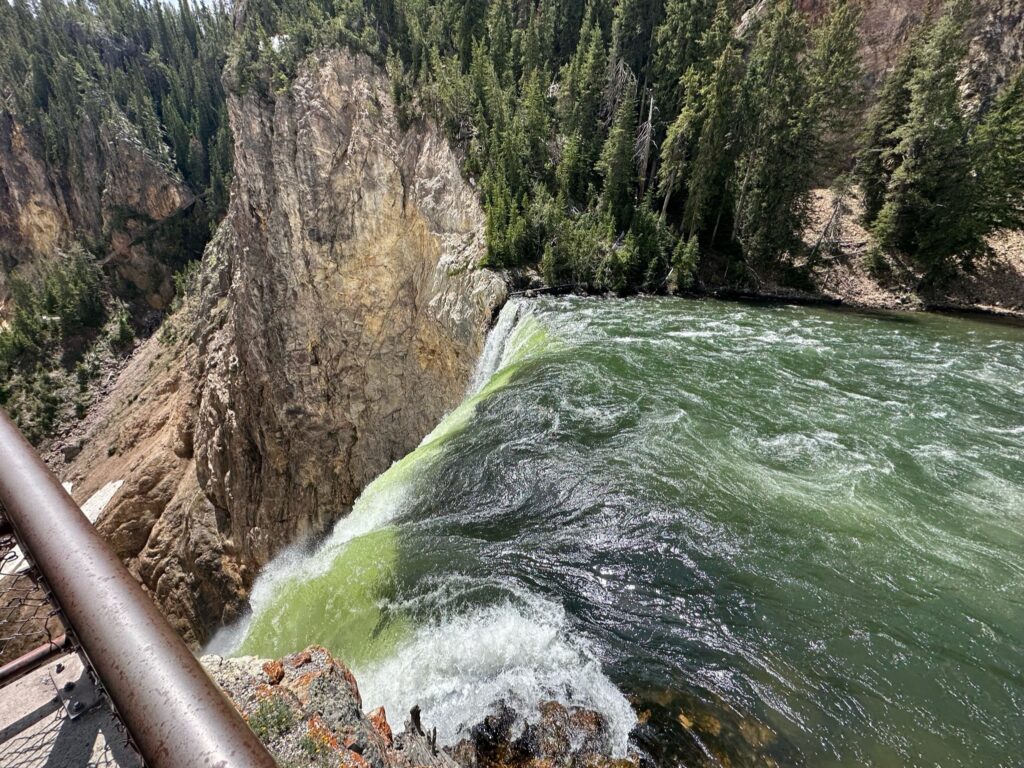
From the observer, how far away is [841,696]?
429 cm

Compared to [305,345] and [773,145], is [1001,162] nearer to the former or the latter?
[773,145]

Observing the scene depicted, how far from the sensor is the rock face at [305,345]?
22.0 meters

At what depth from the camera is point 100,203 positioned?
176 ft

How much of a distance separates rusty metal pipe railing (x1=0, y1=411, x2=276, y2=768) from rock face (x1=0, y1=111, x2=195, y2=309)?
205ft

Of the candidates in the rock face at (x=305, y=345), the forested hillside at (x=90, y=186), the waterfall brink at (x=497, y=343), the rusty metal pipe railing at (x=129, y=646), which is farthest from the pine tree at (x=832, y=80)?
the forested hillside at (x=90, y=186)

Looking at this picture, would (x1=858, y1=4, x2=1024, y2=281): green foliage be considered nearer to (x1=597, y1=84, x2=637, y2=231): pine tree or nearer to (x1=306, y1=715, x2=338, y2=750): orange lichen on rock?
(x1=597, y1=84, x2=637, y2=231): pine tree

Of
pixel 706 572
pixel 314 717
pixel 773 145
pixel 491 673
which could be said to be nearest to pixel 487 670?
pixel 491 673

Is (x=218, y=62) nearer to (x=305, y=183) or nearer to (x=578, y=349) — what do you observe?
(x=305, y=183)

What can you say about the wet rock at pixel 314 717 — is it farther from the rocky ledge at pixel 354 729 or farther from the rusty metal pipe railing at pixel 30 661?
the rusty metal pipe railing at pixel 30 661

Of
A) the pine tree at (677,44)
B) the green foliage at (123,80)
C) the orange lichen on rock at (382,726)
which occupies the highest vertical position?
the green foliage at (123,80)

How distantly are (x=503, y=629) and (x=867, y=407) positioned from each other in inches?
349

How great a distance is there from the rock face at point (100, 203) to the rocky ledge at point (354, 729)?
61247mm

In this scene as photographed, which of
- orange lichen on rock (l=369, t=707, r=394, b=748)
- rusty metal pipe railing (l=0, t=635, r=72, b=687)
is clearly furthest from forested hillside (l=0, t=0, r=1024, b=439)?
rusty metal pipe railing (l=0, t=635, r=72, b=687)

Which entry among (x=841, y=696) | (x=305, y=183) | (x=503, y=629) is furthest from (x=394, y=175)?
(x=841, y=696)
